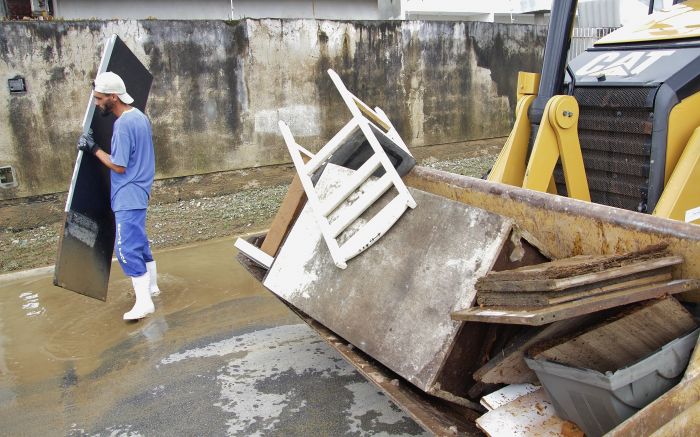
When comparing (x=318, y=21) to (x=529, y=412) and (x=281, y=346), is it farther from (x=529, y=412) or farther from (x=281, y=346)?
(x=529, y=412)

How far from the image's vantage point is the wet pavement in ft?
10.6

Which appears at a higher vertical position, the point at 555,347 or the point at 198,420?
the point at 555,347

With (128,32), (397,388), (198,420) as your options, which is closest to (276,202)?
(128,32)

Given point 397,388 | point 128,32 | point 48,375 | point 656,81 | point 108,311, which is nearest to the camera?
point 397,388

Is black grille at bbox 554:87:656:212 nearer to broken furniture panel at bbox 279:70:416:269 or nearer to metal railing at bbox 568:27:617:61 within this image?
broken furniture panel at bbox 279:70:416:269

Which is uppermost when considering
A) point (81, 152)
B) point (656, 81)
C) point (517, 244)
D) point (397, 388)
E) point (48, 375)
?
point (656, 81)

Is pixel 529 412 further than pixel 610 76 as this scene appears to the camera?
No

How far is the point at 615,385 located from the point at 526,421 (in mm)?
430

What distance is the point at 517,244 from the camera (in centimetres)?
266

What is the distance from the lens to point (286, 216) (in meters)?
3.79

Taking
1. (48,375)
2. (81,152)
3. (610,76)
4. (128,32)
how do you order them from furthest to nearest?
(128,32) < (81,152) < (48,375) < (610,76)

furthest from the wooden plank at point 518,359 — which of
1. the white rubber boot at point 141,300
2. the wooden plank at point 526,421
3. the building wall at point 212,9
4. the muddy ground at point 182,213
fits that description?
the building wall at point 212,9

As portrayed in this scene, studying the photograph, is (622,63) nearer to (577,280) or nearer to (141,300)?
(577,280)

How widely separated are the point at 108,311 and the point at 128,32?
Result: 13.2 feet
